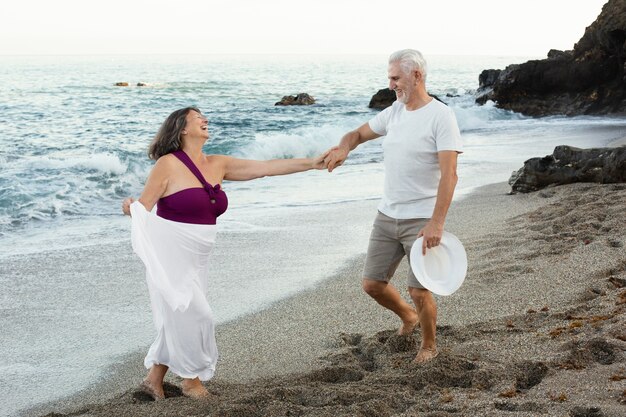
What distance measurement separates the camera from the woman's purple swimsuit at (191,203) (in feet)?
16.0

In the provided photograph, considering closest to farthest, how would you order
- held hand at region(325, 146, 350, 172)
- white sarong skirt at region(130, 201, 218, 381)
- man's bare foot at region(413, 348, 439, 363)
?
white sarong skirt at region(130, 201, 218, 381) → man's bare foot at region(413, 348, 439, 363) → held hand at region(325, 146, 350, 172)

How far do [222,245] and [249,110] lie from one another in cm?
2821

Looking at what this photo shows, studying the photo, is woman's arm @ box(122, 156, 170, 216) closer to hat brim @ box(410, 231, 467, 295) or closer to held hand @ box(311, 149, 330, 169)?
held hand @ box(311, 149, 330, 169)

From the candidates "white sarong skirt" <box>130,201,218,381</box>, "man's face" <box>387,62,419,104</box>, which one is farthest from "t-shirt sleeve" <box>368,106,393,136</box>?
"white sarong skirt" <box>130,201,218,381</box>

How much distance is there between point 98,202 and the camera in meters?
13.7

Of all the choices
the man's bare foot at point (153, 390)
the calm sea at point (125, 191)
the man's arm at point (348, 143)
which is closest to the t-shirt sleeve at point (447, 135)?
the man's arm at point (348, 143)

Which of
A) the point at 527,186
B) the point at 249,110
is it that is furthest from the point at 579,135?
the point at 249,110

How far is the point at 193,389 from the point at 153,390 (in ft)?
0.85

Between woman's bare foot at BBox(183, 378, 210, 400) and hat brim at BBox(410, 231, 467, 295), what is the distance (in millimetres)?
1501

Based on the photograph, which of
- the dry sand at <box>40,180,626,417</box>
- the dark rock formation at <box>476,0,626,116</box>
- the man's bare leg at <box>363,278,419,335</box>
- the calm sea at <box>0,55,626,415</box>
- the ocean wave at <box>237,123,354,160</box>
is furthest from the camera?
the dark rock formation at <box>476,0,626,116</box>

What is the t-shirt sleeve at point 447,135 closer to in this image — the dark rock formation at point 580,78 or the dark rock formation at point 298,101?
the dark rock formation at point 580,78

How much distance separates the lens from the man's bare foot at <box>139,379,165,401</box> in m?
4.96

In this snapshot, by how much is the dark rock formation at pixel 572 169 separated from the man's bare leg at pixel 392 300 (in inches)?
213

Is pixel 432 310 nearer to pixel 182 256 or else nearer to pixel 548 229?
pixel 182 256
